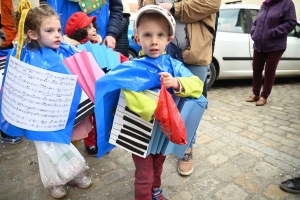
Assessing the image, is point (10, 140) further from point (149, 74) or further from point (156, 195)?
point (149, 74)

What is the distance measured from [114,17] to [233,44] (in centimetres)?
313


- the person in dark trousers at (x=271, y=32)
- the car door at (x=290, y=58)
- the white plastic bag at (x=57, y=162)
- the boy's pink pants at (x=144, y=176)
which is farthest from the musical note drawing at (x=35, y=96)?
the car door at (x=290, y=58)

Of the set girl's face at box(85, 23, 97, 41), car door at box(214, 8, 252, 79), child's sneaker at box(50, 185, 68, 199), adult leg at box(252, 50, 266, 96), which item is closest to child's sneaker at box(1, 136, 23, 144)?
child's sneaker at box(50, 185, 68, 199)

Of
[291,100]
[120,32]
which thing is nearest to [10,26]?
[120,32]

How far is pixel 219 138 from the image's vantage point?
9.27 feet

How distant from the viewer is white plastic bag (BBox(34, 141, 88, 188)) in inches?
59.6

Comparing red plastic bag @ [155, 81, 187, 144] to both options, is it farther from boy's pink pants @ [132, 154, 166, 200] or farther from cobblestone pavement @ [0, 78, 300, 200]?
cobblestone pavement @ [0, 78, 300, 200]

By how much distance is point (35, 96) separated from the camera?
1.39 metres

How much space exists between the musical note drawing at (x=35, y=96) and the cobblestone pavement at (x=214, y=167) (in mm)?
772

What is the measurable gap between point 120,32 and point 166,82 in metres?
1.34

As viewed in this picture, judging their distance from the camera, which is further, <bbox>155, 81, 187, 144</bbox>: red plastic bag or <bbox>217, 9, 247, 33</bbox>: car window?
<bbox>217, 9, 247, 33</bbox>: car window

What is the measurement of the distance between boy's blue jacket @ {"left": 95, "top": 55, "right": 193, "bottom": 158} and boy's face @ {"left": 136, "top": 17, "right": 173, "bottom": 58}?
2.1 inches

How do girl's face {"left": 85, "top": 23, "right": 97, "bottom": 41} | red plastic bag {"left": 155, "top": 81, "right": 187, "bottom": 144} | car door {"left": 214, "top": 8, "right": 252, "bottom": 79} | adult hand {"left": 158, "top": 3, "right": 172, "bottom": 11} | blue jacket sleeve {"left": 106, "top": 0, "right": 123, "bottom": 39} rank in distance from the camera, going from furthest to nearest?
car door {"left": 214, "top": 8, "right": 252, "bottom": 79}
blue jacket sleeve {"left": 106, "top": 0, "right": 123, "bottom": 39}
girl's face {"left": 85, "top": 23, "right": 97, "bottom": 41}
adult hand {"left": 158, "top": 3, "right": 172, "bottom": 11}
red plastic bag {"left": 155, "top": 81, "right": 187, "bottom": 144}

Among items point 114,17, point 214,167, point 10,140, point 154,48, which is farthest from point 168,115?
point 10,140
